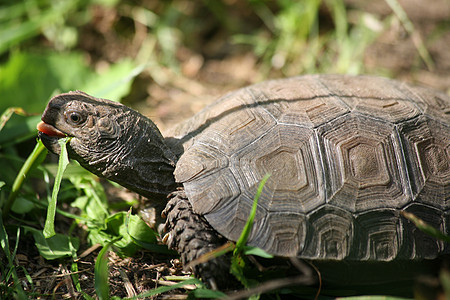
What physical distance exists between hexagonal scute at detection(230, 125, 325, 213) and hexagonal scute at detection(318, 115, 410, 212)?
10cm

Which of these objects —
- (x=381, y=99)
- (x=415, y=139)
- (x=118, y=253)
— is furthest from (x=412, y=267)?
(x=118, y=253)

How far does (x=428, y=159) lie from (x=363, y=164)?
0.47 metres

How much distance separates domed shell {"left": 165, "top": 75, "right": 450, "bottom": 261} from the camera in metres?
Answer: 2.30

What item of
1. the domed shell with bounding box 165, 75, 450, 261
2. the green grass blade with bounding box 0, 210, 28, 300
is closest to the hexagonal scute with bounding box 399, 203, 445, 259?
the domed shell with bounding box 165, 75, 450, 261

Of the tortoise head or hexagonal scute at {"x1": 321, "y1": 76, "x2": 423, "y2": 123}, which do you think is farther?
hexagonal scute at {"x1": 321, "y1": 76, "x2": 423, "y2": 123}

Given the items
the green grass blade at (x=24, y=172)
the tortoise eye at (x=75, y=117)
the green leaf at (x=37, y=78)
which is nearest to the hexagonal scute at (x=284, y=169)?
the tortoise eye at (x=75, y=117)

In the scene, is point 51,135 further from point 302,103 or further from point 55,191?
point 302,103

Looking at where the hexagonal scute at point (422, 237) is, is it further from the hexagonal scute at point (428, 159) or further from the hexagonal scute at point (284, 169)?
the hexagonal scute at point (284, 169)

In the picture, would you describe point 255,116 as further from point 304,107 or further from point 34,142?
point 34,142

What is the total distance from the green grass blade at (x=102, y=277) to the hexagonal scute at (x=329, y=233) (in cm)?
104

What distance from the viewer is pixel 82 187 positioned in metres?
2.95

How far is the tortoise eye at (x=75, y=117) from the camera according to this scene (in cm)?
247

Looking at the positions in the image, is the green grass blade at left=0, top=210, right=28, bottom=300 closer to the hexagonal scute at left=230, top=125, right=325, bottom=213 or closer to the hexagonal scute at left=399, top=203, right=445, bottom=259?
the hexagonal scute at left=230, top=125, right=325, bottom=213

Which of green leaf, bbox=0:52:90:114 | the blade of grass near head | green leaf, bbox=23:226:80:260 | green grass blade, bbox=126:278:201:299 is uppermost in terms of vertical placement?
green leaf, bbox=0:52:90:114
